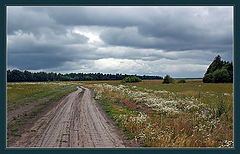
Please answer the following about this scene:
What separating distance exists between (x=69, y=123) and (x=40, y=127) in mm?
1616

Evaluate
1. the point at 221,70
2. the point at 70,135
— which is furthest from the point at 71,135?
the point at 221,70

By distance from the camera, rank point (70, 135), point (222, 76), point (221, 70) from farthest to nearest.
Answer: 1. point (221, 70)
2. point (222, 76)
3. point (70, 135)

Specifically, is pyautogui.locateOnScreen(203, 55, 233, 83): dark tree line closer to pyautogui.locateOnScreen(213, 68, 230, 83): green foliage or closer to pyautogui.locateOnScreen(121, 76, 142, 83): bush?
pyautogui.locateOnScreen(213, 68, 230, 83): green foliage

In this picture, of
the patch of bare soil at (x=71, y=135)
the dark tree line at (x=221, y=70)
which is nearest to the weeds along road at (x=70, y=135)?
the patch of bare soil at (x=71, y=135)

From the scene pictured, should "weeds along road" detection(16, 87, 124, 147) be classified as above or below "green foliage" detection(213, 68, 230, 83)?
below

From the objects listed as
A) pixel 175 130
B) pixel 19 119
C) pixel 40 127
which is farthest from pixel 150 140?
pixel 19 119

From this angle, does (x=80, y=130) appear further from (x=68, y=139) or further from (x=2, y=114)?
(x=2, y=114)

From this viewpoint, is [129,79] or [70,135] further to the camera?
[129,79]

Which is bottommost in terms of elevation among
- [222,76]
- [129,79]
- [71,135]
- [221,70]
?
[71,135]

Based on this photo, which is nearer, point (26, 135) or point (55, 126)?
point (26, 135)

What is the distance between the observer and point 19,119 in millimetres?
11352

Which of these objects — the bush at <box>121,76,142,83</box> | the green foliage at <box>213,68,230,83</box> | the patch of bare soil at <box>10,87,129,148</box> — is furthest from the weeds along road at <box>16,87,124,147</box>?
the bush at <box>121,76,142,83</box>

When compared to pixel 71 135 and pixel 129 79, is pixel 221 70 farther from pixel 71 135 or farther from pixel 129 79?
pixel 129 79

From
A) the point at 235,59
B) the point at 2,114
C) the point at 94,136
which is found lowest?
the point at 94,136
